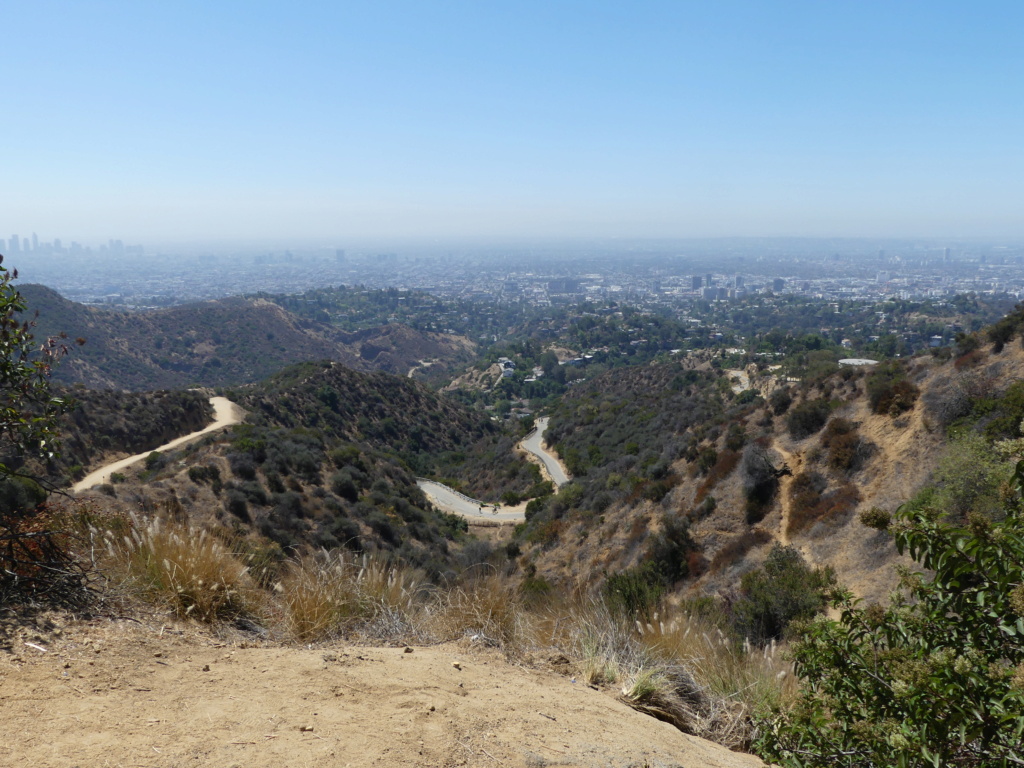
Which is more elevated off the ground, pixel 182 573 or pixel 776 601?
pixel 182 573

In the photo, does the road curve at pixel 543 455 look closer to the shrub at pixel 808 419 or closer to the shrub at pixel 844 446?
the shrub at pixel 808 419

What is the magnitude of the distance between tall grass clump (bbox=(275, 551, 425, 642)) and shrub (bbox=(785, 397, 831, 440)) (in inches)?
740

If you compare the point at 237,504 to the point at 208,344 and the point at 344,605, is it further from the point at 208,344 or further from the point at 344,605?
the point at 208,344

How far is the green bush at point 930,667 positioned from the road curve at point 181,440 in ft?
67.9

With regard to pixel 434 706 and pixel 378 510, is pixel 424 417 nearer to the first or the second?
pixel 378 510

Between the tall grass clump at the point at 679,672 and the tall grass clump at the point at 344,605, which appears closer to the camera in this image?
the tall grass clump at the point at 679,672

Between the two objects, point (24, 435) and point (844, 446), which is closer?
point (24, 435)

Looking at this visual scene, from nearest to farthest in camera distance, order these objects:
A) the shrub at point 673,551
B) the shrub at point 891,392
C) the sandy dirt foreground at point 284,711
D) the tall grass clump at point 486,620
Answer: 1. the sandy dirt foreground at point 284,711
2. the tall grass clump at point 486,620
3. the shrub at point 673,551
4. the shrub at point 891,392

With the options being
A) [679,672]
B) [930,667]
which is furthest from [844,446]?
[930,667]

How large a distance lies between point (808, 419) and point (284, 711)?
69.0 feet

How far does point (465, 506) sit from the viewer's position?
34312 millimetres

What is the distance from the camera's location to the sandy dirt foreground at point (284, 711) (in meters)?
2.45

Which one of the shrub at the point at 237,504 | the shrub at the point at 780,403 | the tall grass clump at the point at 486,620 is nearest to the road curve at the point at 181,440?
→ the shrub at the point at 237,504

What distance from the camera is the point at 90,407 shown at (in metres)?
30.3
